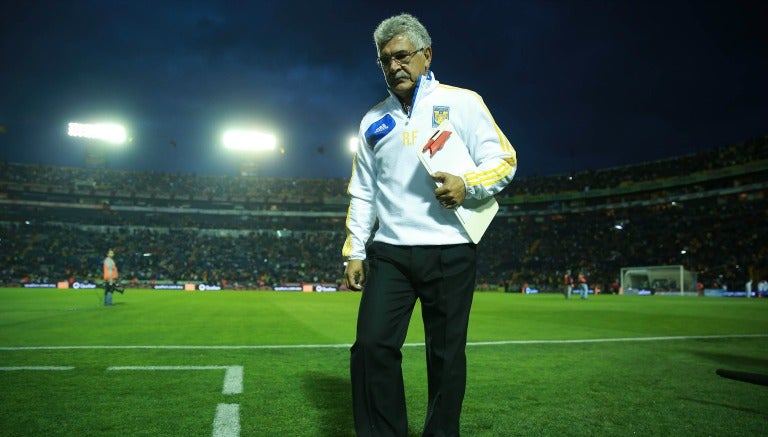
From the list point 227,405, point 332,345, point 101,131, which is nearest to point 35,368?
point 227,405

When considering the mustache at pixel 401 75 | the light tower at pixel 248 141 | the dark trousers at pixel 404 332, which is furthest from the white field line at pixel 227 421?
the light tower at pixel 248 141

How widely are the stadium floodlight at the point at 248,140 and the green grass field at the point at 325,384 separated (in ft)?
200

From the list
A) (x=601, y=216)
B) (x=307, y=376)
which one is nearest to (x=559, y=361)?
(x=307, y=376)

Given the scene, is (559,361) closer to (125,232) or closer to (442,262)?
(442,262)

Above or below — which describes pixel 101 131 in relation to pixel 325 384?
above

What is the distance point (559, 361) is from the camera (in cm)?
726

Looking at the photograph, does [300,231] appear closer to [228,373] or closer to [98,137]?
[98,137]

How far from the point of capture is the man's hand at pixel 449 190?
9.17 ft

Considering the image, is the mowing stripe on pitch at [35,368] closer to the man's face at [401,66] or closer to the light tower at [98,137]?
the man's face at [401,66]

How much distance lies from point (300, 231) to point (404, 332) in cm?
7034

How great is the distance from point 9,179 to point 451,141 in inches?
3036

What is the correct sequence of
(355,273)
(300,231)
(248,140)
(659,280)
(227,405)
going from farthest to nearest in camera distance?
1. (300,231)
2. (248,140)
3. (659,280)
4. (227,405)
5. (355,273)

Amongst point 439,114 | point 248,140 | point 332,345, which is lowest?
point 332,345

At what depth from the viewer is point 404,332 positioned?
302 cm
